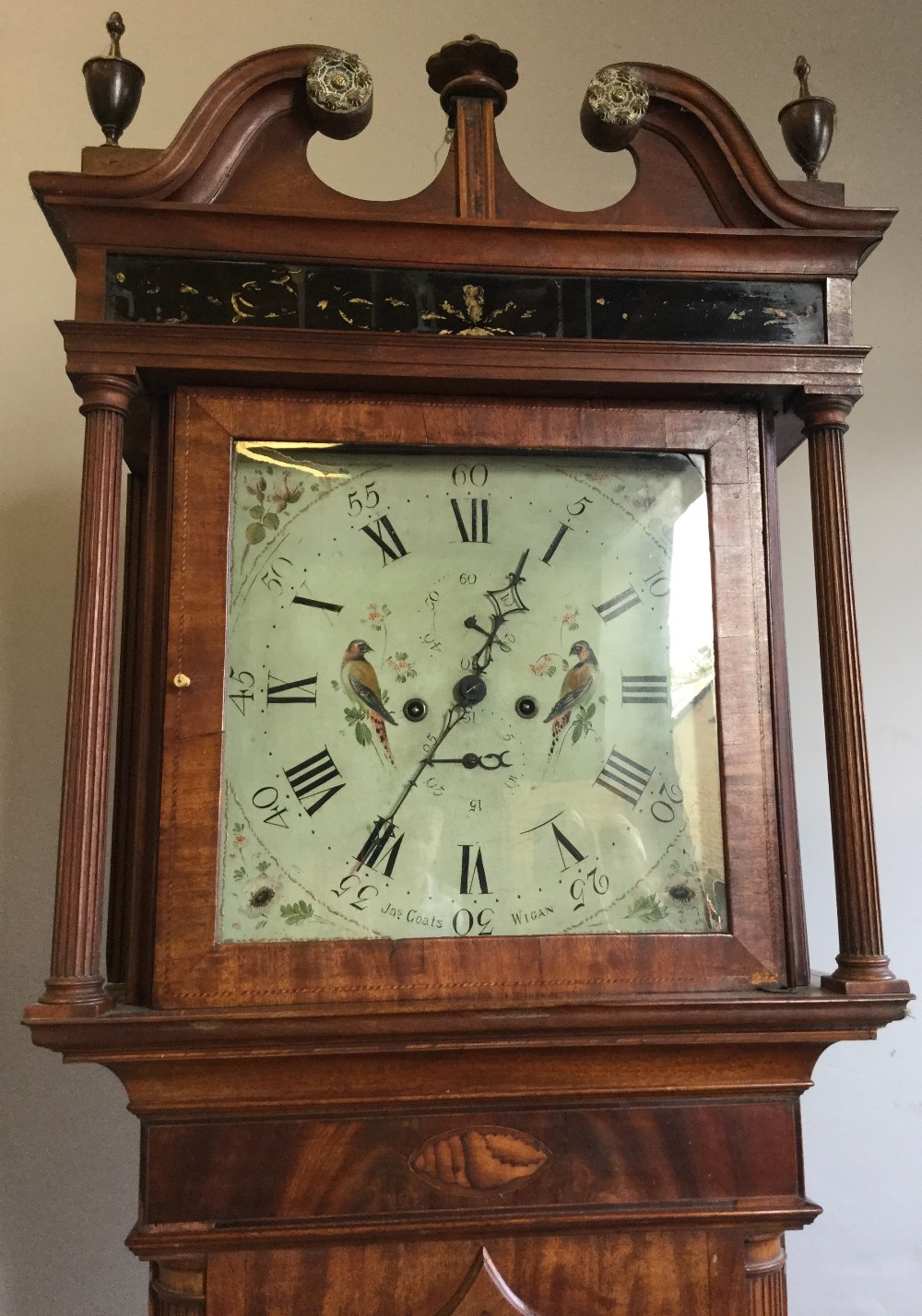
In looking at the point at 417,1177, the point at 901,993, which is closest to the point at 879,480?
the point at 901,993

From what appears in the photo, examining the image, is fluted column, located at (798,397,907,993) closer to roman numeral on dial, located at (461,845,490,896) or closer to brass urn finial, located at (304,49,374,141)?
roman numeral on dial, located at (461,845,490,896)

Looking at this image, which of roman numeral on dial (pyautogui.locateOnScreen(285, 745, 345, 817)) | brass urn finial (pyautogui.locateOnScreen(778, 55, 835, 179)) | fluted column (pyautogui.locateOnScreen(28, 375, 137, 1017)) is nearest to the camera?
fluted column (pyautogui.locateOnScreen(28, 375, 137, 1017))

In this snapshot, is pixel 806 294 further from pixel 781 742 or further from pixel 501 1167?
pixel 501 1167

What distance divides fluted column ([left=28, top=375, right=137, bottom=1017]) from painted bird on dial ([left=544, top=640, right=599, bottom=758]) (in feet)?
1.56

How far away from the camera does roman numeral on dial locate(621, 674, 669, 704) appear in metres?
1.31

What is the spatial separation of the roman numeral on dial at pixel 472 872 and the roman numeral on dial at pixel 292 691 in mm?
232

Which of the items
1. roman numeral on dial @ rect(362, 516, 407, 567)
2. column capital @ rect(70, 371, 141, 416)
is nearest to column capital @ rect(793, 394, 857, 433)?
roman numeral on dial @ rect(362, 516, 407, 567)

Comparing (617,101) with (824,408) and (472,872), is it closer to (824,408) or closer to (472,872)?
(824,408)

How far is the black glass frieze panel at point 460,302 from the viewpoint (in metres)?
1.27

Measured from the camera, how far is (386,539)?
52.1 inches

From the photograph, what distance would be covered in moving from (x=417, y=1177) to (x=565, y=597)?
63cm

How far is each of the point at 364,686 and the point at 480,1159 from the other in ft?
1.66

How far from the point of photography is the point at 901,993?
3.97ft

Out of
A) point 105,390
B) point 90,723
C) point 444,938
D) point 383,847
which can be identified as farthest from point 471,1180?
point 105,390
